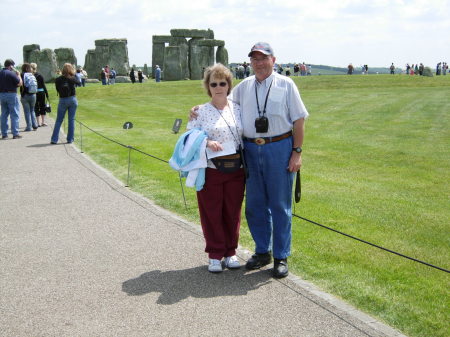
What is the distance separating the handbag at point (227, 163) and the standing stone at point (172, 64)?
133 ft

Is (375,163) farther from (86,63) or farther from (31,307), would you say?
(86,63)

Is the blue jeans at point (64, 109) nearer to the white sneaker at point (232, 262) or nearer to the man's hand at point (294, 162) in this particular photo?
the white sneaker at point (232, 262)

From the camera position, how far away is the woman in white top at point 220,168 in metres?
5.46

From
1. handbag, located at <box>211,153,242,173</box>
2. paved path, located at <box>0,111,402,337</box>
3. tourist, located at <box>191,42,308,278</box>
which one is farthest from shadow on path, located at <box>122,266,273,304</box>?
handbag, located at <box>211,153,242,173</box>

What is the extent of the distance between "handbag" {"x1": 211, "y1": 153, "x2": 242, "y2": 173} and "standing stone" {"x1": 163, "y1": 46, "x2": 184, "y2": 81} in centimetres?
4042

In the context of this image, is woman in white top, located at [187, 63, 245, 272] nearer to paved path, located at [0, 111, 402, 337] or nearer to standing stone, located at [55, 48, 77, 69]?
paved path, located at [0, 111, 402, 337]

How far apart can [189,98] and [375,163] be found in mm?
19653

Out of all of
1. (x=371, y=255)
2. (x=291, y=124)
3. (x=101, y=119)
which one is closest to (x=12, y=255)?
(x=291, y=124)

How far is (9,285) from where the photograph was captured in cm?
535

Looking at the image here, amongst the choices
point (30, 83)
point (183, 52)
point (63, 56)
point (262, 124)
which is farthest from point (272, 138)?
point (63, 56)

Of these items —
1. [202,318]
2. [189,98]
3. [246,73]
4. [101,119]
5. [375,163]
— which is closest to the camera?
[202,318]

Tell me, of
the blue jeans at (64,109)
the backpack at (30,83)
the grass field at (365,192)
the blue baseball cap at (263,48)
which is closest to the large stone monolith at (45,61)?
the grass field at (365,192)

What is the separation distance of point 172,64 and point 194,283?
135 ft

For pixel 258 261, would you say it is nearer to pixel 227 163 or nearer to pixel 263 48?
pixel 227 163
